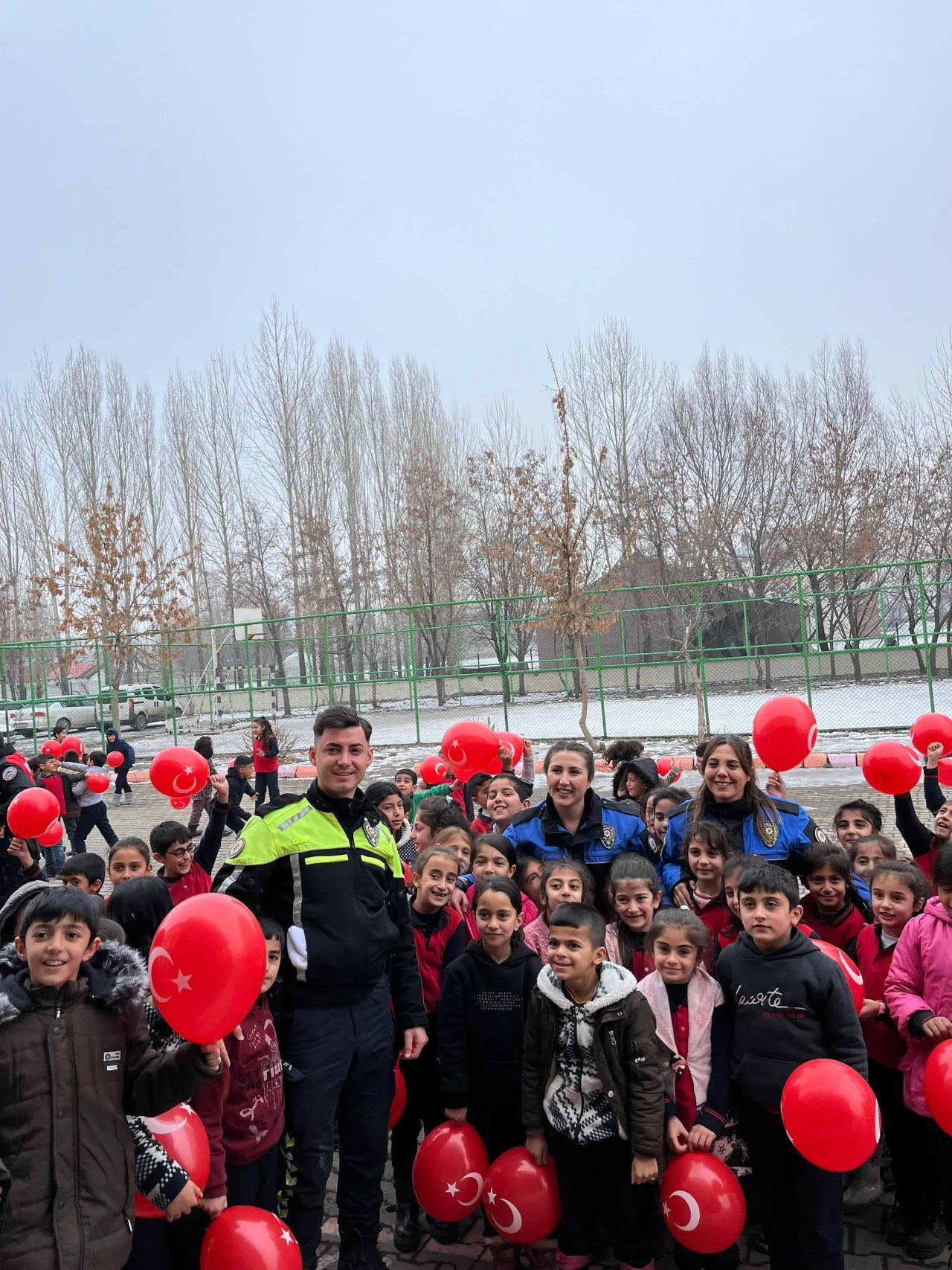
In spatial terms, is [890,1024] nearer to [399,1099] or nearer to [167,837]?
[399,1099]

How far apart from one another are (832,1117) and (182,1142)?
5.74 ft

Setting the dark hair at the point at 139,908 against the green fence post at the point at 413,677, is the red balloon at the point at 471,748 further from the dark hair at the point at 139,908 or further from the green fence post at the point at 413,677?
the green fence post at the point at 413,677

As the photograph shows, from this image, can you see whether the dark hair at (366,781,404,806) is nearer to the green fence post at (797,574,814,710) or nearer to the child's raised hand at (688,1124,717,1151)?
the child's raised hand at (688,1124,717,1151)

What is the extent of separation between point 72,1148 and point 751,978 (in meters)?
1.94

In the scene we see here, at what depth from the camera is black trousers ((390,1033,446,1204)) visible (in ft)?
11.3

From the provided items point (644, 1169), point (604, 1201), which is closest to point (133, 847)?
point (604, 1201)

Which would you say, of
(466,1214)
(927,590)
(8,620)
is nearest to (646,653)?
(927,590)

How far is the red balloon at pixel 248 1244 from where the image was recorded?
7.73ft

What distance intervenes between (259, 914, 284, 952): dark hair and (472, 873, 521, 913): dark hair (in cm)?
74

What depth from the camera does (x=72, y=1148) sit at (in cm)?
210

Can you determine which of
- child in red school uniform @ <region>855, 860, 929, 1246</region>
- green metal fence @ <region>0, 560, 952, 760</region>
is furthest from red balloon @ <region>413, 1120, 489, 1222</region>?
green metal fence @ <region>0, 560, 952, 760</region>

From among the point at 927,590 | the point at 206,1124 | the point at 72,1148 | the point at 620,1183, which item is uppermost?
the point at 927,590

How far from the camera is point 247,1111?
259cm

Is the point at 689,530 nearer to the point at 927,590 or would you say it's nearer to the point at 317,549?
the point at 927,590
